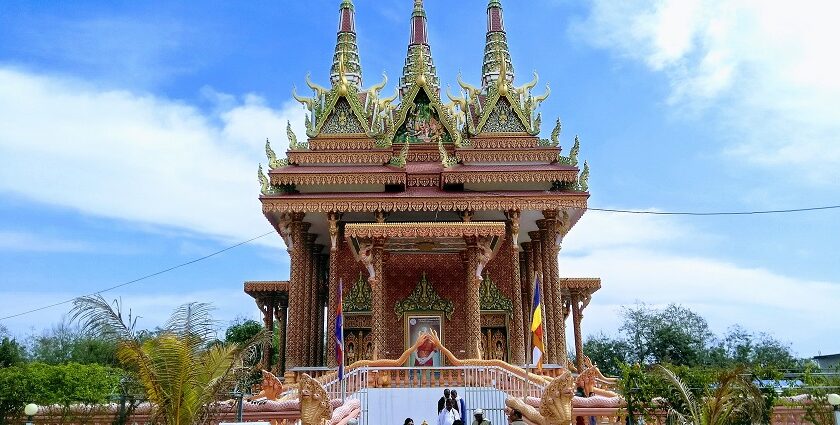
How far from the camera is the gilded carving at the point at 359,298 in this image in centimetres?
1848

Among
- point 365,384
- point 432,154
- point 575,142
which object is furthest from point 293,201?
point 575,142

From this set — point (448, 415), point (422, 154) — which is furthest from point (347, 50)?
point (448, 415)

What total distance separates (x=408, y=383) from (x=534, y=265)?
A: 906 centimetres

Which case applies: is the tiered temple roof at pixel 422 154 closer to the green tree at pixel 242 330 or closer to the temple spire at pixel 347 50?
the temple spire at pixel 347 50

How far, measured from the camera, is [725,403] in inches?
314

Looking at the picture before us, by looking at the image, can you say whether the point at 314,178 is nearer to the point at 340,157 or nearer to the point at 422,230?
the point at 340,157

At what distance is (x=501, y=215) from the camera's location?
1938 centimetres

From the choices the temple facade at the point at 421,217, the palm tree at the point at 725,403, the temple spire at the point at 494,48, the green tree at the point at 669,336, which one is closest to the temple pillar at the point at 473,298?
the temple facade at the point at 421,217

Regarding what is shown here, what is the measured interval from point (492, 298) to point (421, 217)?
3008mm

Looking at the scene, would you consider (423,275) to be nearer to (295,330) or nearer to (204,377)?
(295,330)

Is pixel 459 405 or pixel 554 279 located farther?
pixel 554 279

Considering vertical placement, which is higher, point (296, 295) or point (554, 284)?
point (554, 284)

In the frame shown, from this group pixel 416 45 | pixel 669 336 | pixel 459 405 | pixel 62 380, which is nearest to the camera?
pixel 459 405

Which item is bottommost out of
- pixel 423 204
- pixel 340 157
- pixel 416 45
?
pixel 423 204
